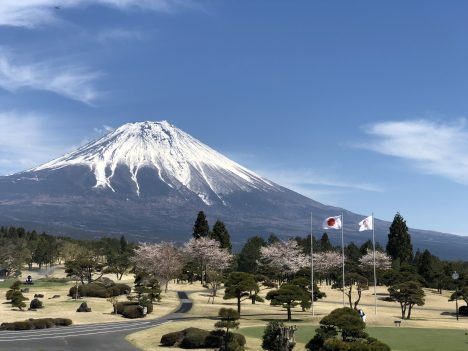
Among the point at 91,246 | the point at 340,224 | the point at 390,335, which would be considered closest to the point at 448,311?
the point at 340,224

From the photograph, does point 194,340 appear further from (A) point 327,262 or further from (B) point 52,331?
(A) point 327,262

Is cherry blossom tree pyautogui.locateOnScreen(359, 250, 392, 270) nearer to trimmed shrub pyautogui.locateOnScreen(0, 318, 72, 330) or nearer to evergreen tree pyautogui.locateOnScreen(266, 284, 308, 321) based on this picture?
evergreen tree pyautogui.locateOnScreen(266, 284, 308, 321)

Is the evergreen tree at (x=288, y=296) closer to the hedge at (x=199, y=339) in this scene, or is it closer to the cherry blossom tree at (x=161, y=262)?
the hedge at (x=199, y=339)

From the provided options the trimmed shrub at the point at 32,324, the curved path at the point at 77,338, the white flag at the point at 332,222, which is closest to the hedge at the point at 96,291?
the curved path at the point at 77,338

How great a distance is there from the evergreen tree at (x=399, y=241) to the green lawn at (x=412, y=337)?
72.4m

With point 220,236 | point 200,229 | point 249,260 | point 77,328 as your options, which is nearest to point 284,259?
point 249,260

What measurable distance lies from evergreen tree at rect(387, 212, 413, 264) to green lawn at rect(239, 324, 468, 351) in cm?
7239

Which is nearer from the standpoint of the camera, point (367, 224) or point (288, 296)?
point (288, 296)

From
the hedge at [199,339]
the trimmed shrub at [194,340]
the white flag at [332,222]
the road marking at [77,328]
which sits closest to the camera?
the hedge at [199,339]

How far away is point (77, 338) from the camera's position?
45469 mm

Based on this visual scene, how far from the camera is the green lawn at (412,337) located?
38.5m

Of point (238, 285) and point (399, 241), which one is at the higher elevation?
point (399, 241)

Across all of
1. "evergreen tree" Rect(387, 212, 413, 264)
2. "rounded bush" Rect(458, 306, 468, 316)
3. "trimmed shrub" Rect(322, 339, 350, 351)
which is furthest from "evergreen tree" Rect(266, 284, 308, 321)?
"evergreen tree" Rect(387, 212, 413, 264)

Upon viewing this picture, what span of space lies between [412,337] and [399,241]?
81.5m
